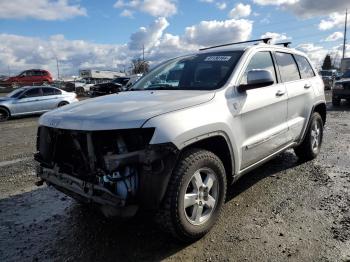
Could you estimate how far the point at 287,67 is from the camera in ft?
18.0

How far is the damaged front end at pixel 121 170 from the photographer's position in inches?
121

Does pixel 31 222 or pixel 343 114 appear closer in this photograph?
pixel 31 222

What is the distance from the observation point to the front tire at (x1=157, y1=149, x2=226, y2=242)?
322 centimetres

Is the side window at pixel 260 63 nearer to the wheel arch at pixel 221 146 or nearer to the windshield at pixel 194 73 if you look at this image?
the windshield at pixel 194 73

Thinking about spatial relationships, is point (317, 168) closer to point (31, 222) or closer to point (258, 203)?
point (258, 203)

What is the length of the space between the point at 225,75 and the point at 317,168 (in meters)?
2.76

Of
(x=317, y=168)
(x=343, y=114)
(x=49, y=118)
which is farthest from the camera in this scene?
(x=343, y=114)

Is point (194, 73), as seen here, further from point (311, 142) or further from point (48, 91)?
point (48, 91)

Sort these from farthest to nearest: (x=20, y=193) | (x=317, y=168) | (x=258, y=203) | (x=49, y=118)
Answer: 1. (x=317, y=168)
2. (x=20, y=193)
3. (x=258, y=203)
4. (x=49, y=118)

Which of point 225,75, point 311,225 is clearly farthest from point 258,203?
point 225,75

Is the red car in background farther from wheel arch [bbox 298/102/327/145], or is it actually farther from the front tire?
the front tire

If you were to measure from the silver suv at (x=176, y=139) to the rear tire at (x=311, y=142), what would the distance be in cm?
116

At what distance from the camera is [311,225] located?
3.89 meters

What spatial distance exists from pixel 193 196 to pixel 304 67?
3.66 meters
